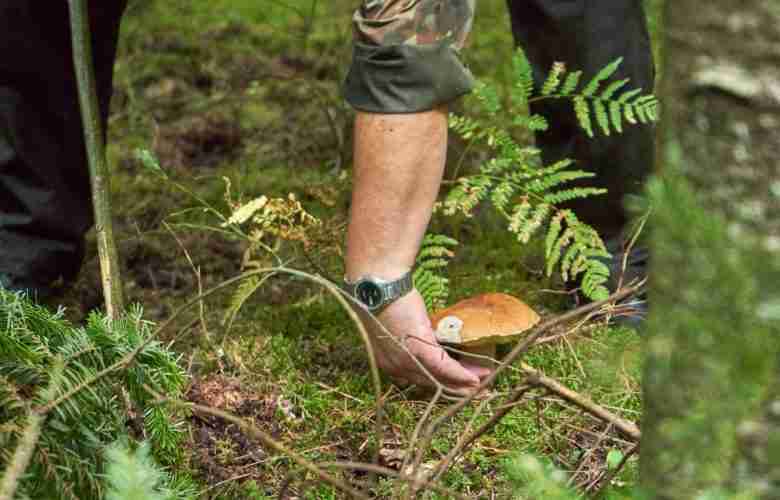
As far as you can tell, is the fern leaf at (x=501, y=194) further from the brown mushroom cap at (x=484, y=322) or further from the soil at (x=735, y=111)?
the soil at (x=735, y=111)

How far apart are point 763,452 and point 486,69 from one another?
162 inches

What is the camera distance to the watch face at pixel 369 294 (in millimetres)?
2467

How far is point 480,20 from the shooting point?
5836 mm

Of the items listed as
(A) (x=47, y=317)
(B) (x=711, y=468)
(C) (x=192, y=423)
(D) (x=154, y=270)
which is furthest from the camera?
(D) (x=154, y=270)

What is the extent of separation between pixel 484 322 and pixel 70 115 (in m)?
1.48

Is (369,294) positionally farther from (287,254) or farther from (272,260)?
(287,254)

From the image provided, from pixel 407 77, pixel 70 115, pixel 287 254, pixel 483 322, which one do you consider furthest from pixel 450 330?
pixel 70 115

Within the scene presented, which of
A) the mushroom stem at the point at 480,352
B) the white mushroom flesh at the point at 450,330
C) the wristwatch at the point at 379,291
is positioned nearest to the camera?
the wristwatch at the point at 379,291

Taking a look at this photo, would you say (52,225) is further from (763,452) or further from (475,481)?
(763,452)

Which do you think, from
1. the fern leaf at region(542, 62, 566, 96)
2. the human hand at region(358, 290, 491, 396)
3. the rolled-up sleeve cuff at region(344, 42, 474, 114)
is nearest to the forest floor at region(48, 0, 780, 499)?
the human hand at region(358, 290, 491, 396)

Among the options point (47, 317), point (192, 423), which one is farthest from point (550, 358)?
point (47, 317)

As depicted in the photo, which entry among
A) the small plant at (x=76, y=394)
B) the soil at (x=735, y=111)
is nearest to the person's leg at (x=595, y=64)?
the small plant at (x=76, y=394)

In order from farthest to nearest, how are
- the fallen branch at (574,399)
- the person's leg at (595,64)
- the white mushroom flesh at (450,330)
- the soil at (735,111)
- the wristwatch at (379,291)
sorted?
1. the person's leg at (595,64)
2. the white mushroom flesh at (450,330)
3. the wristwatch at (379,291)
4. the fallen branch at (574,399)
5. the soil at (735,111)

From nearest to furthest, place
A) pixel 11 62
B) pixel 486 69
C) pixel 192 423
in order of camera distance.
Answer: pixel 192 423 < pixel 11 62 < pixel 486 69
